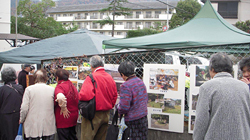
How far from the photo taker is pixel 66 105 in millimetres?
3541

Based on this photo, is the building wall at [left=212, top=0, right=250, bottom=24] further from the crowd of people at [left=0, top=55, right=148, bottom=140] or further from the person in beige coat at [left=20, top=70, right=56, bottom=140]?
the person in beige coat at [left=20, top=70, right=56, bottom=140]

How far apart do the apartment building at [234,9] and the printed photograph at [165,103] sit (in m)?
27.3

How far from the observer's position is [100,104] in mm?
3162

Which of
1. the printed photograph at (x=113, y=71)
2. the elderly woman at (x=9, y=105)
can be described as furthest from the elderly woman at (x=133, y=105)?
the elderly woman at (x=9, y=105)

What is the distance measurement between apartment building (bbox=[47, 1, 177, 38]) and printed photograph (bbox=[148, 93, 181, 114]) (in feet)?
143

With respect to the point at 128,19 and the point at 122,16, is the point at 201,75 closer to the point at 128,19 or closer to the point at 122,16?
the point at 128,19

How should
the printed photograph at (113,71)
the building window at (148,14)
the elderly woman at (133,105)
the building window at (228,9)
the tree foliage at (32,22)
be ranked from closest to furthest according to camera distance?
the elderly woman at (133,105), the printed photograph at (113,71), the tree foliage at (32,22), the building window at (228,9), the building window at (148,14)

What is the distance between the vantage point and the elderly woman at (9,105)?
3.85 meters

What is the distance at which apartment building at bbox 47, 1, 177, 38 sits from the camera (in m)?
49.4

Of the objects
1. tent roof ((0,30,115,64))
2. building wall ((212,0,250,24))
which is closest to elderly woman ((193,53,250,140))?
tent roof ((0,30,115,64))

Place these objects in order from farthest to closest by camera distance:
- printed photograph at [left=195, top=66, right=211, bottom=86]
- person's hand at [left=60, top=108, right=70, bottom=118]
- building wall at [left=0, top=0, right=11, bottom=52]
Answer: building wall at [left=0, top=0, right=11, bottom=52], person's hand at [left=60, top=108, right=70, bottom=118], printed photograph at [left=195, top=66, right=211, bottom=86]

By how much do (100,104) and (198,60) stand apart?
386cm

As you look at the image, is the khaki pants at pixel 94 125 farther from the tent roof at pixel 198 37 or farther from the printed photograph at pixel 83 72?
the tent roof at pixel 198 37

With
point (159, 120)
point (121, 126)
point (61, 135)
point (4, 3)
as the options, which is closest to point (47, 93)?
point (61, 135)
